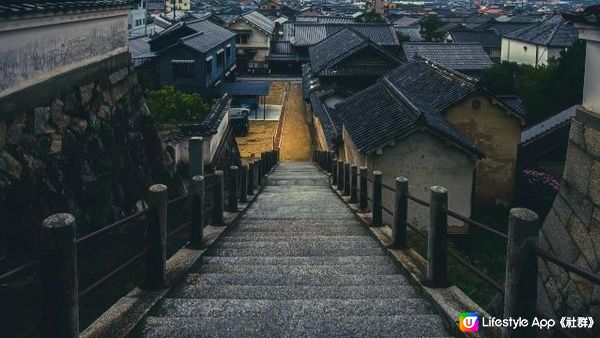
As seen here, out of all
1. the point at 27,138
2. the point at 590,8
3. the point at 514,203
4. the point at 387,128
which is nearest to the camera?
the point at 590,8

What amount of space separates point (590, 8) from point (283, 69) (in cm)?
5828

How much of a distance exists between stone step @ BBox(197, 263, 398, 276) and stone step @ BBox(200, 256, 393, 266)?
0.63ft

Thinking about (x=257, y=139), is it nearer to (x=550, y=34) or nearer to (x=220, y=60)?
(x=220, y=60)

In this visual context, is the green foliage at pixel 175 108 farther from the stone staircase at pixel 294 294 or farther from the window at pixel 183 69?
the stone staircase at pixel 294 294

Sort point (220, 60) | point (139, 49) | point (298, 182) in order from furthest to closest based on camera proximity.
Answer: point (220, 60), point (139, 49), point (298, 182)

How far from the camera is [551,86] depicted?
3309 centimetres

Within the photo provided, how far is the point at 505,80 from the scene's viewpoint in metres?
37.3

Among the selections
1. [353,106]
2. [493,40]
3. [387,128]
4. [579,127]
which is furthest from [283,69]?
[579,127]

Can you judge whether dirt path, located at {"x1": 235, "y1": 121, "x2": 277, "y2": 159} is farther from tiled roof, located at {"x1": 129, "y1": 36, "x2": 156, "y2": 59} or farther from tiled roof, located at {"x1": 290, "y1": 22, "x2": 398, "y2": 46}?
tiled roof, located at {"x1": 290, "y1": 22, "x2": 398, "y2": 46}

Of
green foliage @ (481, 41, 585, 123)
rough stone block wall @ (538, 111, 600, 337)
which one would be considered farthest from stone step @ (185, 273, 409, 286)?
green foliage @ (481, 41, 585, 123)

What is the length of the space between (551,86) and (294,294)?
3154 centimetres

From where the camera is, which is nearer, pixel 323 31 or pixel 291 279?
pixel 291 279

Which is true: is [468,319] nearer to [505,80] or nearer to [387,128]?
[387,128]

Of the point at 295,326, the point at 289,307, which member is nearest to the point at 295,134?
the point at 289,307
